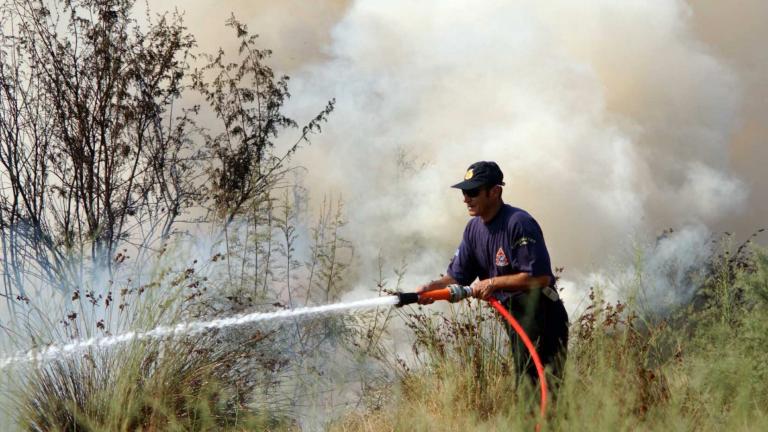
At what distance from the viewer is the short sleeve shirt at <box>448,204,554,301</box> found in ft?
14.9

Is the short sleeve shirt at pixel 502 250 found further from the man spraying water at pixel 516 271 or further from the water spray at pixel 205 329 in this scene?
the water spray at pixel 205 329

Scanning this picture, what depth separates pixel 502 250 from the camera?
470 cm

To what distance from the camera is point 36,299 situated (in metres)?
5.67

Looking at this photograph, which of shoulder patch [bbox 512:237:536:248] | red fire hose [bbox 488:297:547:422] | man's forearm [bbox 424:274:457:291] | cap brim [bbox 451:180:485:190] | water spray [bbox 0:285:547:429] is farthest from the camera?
man's forearm [bbox 424:274:457:291]

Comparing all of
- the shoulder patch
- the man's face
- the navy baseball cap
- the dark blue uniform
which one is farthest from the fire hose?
the navy baseball cap

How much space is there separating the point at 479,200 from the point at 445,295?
23.0 inches

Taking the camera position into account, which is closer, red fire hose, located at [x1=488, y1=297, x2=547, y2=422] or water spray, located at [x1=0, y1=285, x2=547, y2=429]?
red fire hose, located at [x1=488, y1=297, x2=547, y2=422]

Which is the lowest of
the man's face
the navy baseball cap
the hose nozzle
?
the hose nozzle

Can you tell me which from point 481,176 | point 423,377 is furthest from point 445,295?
point 423,377

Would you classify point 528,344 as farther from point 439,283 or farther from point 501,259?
point 439,283

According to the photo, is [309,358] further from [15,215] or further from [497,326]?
[15,215]

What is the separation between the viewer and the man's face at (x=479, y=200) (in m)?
4.72

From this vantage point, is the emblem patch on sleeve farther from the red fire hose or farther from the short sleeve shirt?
the red fire hose

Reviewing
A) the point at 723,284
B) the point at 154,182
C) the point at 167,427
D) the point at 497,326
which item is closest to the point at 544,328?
the point at 497,326
